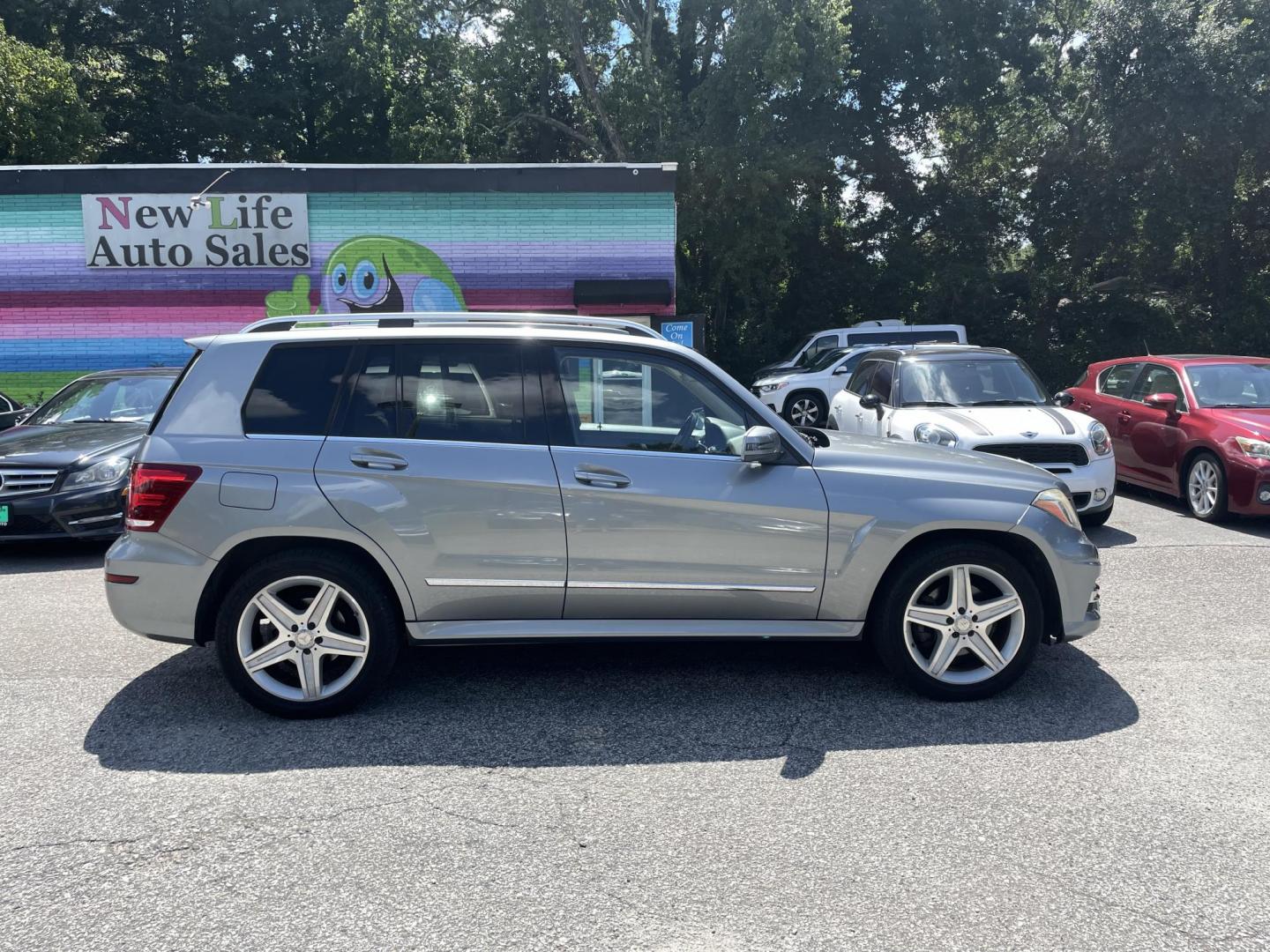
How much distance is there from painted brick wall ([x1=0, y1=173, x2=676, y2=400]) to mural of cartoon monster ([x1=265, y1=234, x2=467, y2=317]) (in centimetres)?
11

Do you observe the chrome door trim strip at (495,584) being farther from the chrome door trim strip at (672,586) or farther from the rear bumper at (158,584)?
the rear bumper at (158,584)

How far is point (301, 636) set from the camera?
4.48 metres

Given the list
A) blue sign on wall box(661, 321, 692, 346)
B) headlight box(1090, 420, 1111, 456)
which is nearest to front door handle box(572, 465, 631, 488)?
headlight box(1090, 420, 1111, 456)

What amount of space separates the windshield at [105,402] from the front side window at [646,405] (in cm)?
624

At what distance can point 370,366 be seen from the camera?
4656mm

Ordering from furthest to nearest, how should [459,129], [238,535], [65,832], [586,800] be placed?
1. [459,129]
2. [238,535]
3. [586,800]
4. [65,832]

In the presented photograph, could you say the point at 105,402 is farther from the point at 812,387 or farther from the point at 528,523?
the point at 812,387

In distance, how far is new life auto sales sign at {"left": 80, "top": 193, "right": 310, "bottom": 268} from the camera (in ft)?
51.8

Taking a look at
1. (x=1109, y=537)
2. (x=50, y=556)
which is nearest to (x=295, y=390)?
(x=50, y=556)

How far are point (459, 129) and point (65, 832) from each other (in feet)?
80.1

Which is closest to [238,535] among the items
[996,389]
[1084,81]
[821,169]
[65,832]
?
[65,832]

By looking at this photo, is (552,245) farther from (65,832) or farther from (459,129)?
(65,832)

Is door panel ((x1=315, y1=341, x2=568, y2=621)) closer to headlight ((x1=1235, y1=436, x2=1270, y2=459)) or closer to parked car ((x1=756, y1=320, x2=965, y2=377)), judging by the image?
headlight ((x1=1235, y1=436, x2=1270, y2=459))

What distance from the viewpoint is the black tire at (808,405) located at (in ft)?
59.0
